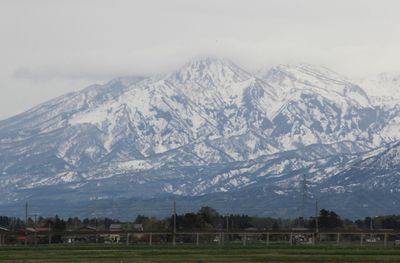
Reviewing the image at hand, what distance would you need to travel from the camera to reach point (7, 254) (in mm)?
144125

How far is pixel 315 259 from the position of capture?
130 meters

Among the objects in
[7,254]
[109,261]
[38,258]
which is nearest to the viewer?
[109,261]

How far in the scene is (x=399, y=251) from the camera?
148m

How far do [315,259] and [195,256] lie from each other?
13.5 meters

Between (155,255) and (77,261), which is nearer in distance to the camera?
(77,261)

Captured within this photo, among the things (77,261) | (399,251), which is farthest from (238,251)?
(77,261)

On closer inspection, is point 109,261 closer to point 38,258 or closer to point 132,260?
point 132,260

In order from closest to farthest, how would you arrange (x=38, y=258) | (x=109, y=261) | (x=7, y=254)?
1. (x=109, y=261)
2. (x=38, y=258)
3. (x=7, y=254)

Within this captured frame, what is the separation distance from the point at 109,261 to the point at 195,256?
519 inches

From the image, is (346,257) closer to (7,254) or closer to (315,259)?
(315,259)

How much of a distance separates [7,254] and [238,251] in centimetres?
2638

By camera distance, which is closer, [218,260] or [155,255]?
[218,260]

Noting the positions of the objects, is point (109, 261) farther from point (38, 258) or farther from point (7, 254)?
point (7, 254)


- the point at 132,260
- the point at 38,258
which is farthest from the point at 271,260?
the point at 38,258
